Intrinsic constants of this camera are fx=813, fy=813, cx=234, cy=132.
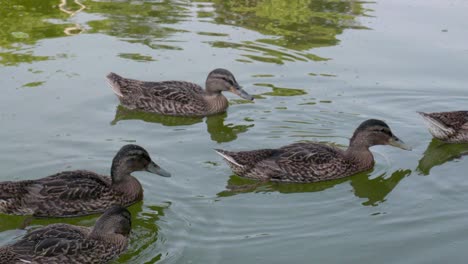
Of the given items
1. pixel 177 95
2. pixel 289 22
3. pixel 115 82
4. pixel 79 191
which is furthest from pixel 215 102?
pixel 289 22

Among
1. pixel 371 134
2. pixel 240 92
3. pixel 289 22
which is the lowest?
pixel 240 92

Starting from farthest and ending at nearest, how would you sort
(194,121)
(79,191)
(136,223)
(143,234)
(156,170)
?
(194,121)
(156,170)
(79,191)
(136,223)
(143,234)

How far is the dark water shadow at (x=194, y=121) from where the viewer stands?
1195 centimetres

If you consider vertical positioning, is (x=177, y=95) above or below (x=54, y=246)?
above

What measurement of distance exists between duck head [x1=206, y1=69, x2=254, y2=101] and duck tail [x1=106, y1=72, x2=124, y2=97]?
138 cm

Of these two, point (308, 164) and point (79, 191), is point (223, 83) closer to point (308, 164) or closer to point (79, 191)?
point (308, 164)

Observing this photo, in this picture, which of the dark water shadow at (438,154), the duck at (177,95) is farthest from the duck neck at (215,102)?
the dark water shadow at (438,154)

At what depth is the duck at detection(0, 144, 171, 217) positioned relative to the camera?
9023mm

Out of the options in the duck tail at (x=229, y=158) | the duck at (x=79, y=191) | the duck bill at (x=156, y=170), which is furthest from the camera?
the duck tail at (x=229, y=158)

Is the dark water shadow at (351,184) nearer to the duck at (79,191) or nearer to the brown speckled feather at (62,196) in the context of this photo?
the duck at (79,191)

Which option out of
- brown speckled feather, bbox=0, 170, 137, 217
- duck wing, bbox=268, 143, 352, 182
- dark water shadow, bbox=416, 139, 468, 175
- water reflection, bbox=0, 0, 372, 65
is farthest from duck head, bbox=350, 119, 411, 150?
water reflection, bbox=0, 0, 372, 65

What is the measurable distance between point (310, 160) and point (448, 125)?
2.40 metres

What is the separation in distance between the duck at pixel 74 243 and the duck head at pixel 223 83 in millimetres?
4818

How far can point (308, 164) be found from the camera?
10.2m
